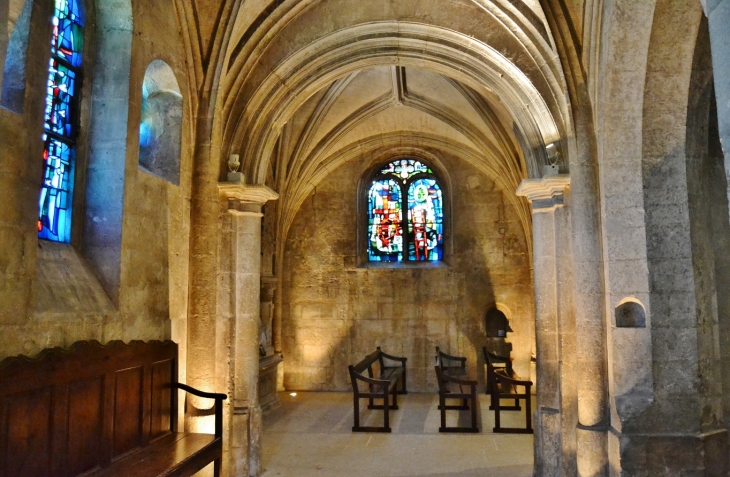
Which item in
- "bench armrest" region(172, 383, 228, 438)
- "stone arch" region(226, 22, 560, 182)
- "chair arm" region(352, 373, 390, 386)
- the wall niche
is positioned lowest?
"chair arm" region(352, 373, 390, 386)

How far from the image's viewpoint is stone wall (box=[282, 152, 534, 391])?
11.6 meters

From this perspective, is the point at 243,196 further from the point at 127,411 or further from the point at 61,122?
the point at 127,411

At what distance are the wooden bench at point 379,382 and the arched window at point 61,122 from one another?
4.83 metres

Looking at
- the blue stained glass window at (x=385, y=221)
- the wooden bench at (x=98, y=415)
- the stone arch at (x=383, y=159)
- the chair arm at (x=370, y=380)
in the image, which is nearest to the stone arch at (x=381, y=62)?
the wooden bench at (x=98, y=415)

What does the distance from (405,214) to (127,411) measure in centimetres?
859

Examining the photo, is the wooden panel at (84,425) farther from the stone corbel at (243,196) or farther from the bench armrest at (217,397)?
the stone corbel at (243,196)

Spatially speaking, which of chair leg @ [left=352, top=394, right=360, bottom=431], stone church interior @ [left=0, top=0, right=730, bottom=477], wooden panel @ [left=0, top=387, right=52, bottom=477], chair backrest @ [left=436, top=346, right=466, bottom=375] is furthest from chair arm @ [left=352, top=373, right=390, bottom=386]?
wooden panel @ [left=0, top=387, right=52, bottom=477]

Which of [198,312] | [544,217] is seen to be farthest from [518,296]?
[198,312]

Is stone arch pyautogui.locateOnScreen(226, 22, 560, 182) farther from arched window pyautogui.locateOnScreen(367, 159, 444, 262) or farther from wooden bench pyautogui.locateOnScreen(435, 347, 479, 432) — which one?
arched window pyautogui.locateOnScreen(367, 159, 444, 262)

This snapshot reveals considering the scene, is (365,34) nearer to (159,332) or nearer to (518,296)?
(159,332)

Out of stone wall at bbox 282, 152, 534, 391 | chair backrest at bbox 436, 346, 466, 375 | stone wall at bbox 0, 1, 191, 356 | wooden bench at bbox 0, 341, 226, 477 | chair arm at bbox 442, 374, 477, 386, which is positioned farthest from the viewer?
stone wall at bbox 282, 152, 534, 391

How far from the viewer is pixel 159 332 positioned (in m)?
5.16

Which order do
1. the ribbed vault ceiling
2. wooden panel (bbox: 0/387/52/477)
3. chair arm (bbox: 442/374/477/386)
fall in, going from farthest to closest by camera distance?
1. chair arm (bbox: 442/374/477/386)
2. the ribbed vault ceiling
3. wooden panel (bbox: 0/387/52/477)

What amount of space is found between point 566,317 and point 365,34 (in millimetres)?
3939
